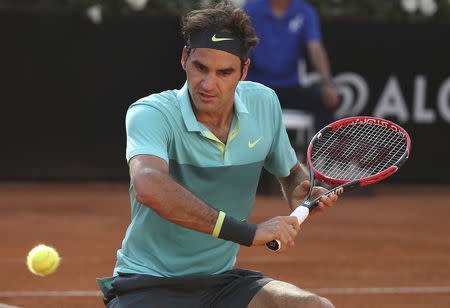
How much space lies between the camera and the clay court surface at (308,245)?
573cm

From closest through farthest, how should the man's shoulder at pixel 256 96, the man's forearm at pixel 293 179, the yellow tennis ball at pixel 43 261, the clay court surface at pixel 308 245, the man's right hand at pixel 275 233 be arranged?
the man's right hand at pixel 275 233 → the man's shoulder at pixel 256 96 → the man's forearm at pixel 293 179 → the yellow tennis ball at pixel 43 261 → the clay court surface at pixel 308 245

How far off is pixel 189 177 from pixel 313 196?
0.53m

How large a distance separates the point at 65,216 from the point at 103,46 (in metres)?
2.23

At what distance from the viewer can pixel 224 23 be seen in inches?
146

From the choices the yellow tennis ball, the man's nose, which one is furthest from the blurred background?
the man's nose

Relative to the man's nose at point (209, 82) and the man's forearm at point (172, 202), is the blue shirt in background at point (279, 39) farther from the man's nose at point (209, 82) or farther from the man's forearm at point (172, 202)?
the man's forearm at point (172, 202)

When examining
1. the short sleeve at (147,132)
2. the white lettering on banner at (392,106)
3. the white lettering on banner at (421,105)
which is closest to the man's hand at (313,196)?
the short sleeve at (147,132)

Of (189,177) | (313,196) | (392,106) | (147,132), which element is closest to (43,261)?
(189,177)

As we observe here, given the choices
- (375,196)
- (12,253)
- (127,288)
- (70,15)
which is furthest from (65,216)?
(127,288)

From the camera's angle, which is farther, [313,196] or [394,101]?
[394,101]

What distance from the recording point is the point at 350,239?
7.61 meters

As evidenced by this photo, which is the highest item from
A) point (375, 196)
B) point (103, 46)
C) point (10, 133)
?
point (103, 46)

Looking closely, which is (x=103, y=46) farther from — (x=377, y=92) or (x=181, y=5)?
(x=377, y=92)

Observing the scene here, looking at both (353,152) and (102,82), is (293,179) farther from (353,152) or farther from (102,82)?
(102,82)
